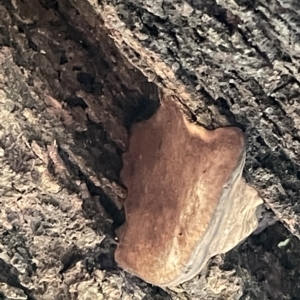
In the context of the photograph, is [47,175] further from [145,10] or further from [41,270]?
[145,10]

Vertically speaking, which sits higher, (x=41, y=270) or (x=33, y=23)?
(x=33, y=23)

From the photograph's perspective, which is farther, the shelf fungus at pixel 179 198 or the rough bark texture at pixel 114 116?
the shelf fungus at pixel 179 198

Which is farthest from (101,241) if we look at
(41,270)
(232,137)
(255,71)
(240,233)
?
(255,71)

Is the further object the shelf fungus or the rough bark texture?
the shelf fungus

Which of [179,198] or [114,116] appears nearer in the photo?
[179,198]
